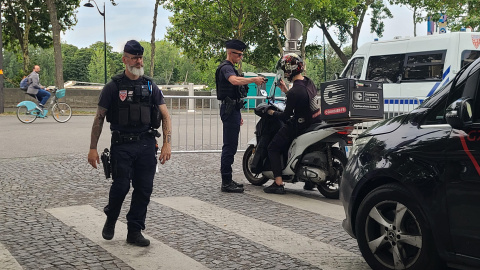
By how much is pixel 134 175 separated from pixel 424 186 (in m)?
2.41

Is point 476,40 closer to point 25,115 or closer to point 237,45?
point 237,45

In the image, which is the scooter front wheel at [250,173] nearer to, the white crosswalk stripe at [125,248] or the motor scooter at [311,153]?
the motor scooter at [311,153]

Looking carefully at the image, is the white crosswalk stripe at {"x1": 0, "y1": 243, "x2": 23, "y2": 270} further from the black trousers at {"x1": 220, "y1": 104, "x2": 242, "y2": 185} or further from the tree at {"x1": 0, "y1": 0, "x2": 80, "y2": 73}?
the tree at {"x1": 0, "y1": 0, "x2": 80, "y2": 73}

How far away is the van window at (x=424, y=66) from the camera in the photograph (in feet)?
58.6

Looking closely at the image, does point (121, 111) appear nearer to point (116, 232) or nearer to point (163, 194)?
point (116, 232)

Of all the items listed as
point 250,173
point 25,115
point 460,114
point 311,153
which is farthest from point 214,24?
point 460,114

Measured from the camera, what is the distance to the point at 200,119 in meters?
12.3

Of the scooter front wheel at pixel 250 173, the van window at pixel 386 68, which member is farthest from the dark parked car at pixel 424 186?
the van window at pixel 386 68

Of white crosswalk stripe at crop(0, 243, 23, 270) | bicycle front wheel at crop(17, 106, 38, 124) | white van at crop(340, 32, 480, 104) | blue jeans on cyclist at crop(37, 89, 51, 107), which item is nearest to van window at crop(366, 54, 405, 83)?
white van at crop(340, 32, 480, 104)

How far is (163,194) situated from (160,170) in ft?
7.38

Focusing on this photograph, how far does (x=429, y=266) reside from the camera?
3857 millimetres

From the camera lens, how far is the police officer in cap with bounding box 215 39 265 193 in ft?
25.6

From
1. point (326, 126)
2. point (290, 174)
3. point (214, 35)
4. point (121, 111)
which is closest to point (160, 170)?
point (290, 174)

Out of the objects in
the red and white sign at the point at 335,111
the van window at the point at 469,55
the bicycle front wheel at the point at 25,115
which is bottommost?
the bicycle front wheel at the point at 25,115
